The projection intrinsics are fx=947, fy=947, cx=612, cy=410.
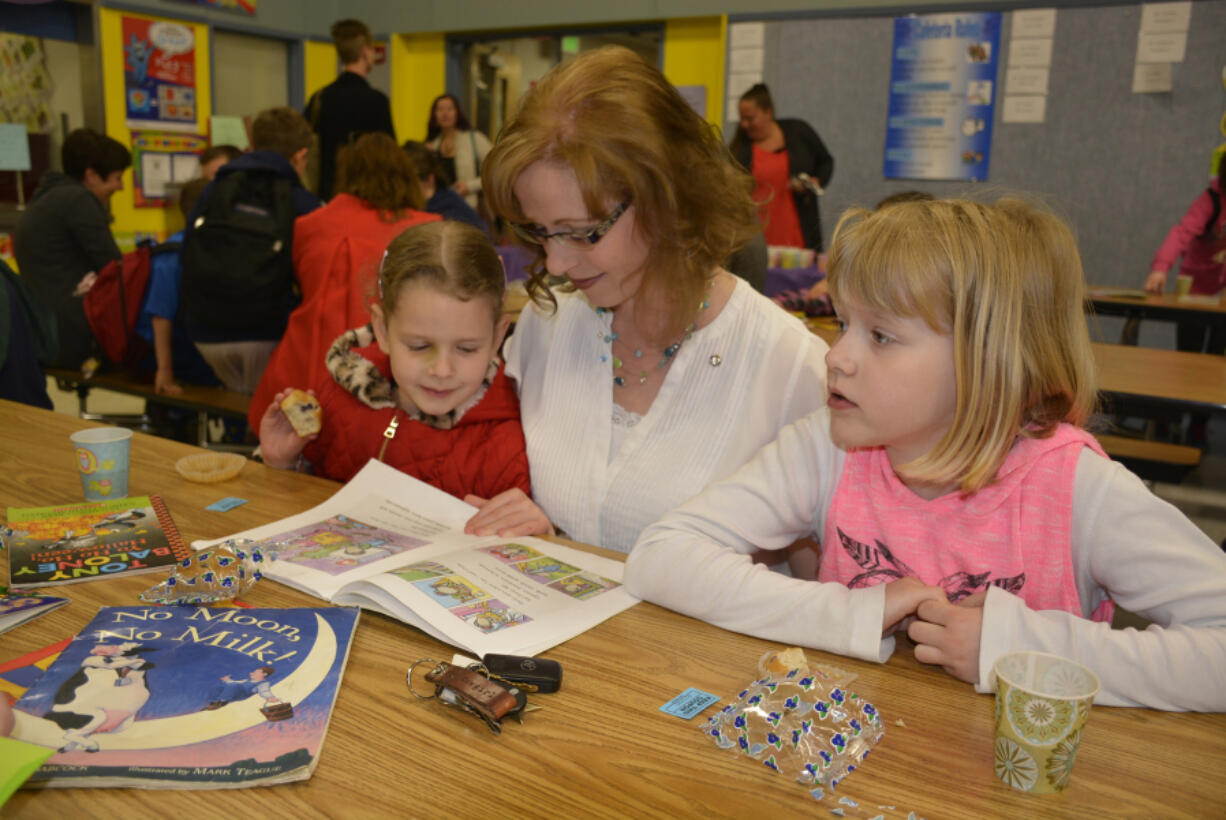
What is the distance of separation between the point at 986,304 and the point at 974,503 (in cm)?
26

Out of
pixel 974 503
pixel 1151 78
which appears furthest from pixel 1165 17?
pixel 974 503

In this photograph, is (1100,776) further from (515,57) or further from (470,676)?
(515,57)

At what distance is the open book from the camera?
1061mm

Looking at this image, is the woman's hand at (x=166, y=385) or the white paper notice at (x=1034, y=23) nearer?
the woman's hand at (x=166, y=385)

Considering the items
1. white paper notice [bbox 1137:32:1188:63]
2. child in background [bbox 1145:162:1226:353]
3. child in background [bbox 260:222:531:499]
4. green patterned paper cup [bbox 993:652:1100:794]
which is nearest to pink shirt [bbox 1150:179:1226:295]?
child in background [bbox 1145:162:1226:353]

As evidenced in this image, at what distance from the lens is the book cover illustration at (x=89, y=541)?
3.93ft

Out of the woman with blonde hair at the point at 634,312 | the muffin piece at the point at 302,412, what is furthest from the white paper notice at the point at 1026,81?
the muffin piece at the point at 302,412

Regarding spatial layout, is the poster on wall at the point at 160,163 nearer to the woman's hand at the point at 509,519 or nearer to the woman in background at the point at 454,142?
the woman in background at the point at 454,142

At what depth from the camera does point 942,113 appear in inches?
242

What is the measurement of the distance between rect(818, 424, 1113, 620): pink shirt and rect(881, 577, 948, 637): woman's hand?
0.14 metres

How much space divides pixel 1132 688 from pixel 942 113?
5.88m

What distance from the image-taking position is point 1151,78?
5.56 m

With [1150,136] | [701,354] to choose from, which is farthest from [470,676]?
[1150,136]

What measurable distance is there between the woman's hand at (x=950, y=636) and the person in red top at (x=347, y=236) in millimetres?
2248
